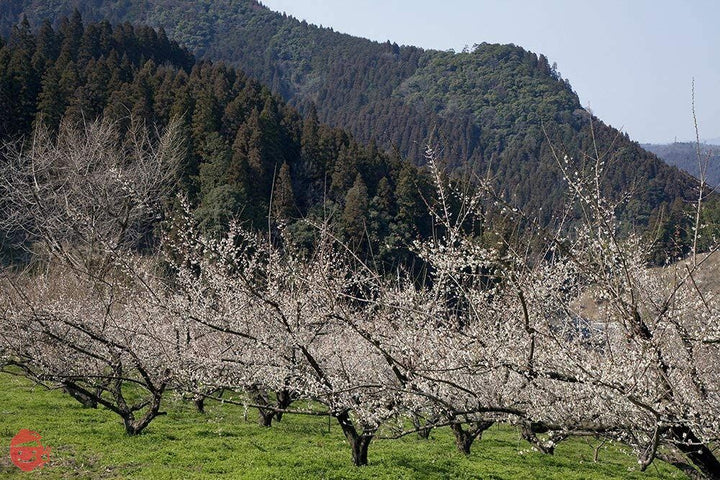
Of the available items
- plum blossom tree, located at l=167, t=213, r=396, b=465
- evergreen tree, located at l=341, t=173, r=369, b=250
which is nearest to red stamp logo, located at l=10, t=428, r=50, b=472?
plum blossom tree, located at l=167, t=213, r=396, b=465

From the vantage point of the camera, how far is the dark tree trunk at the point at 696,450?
371 cm

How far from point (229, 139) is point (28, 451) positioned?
94.4ft

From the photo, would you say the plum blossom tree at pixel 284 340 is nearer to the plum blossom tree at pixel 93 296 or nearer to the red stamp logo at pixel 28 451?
the plum blossom tree at pixel 93 296

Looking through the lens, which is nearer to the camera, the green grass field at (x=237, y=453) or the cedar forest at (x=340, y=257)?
the cedar forest at (x=340, y=257)

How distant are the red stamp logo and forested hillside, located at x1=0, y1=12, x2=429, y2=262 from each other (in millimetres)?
16545

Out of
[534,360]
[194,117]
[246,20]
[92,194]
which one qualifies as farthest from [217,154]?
[246,20]

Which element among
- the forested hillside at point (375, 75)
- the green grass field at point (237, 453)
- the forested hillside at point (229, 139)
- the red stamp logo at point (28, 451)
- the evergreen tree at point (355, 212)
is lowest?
the green grass field at point (237, 453)

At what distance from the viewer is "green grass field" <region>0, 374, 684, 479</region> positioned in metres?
7.76

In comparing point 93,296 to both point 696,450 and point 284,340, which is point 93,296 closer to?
point 284,340

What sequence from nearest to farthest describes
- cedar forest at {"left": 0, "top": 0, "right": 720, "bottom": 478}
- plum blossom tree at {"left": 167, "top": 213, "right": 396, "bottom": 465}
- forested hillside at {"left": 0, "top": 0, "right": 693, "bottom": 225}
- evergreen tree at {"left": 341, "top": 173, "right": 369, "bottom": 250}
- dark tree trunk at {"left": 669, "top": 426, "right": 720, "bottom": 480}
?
dark tree trunk at {"left": 669, "top": 426, "right": 720, "bottom": 480} → cedar forest at {"left": 0, "top": 0, "right": 720, "bottom": 478} → plum blossom tree at {"left": 167, "top": 213, "right": 396, "bottom": 465} → evergreen tree at {"left": 341, "top": 173, "right": 369, "bottom": 250} → forested hillside at {"left": 0, "top": 0, "right": 693, "bottom": 225}

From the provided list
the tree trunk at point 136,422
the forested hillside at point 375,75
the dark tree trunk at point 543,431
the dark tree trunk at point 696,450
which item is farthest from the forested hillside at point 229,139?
the forested hillside at point 375,75

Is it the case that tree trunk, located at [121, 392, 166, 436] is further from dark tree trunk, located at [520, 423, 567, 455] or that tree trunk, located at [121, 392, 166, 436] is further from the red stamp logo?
dark tree trunk, located at [520, 423, 567, 455]

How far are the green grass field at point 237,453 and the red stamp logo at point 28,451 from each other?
9 centimetres

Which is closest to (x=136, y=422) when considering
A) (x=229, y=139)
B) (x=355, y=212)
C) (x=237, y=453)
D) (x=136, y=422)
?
(x=136, y=422)
